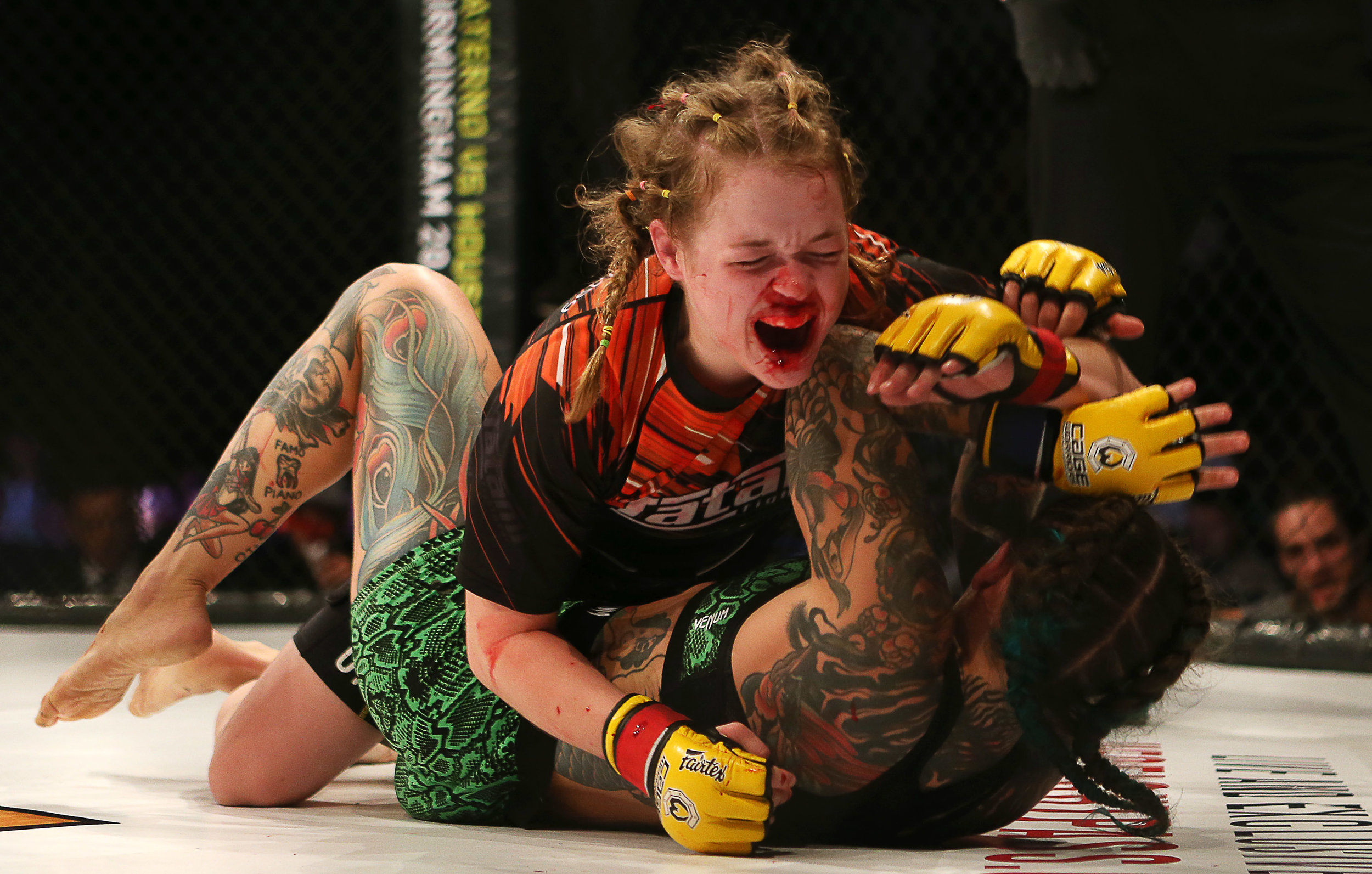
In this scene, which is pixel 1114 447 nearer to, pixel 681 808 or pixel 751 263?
pixel 751 263

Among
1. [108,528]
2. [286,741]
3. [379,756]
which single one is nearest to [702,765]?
→ [286,741]

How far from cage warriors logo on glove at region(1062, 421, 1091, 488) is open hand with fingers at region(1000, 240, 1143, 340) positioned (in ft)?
0.46

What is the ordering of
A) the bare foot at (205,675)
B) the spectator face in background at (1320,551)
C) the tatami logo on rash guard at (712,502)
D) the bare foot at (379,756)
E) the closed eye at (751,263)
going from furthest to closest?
the spectator face in background at (1320,551), the bare foot at (379,756), the bare foot at (205,675), the tatami logo on rash guard at (712,502), the closed eye at (751,263)

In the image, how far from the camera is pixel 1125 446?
0.91 m

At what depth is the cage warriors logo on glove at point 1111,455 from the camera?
91 centimetres

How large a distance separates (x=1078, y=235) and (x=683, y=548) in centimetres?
106

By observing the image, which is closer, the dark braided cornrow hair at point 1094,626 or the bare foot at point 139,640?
the dark braided cornrow hair at point 1094,626

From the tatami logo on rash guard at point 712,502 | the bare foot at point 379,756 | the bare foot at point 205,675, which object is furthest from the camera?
the bare foot at point 379,756

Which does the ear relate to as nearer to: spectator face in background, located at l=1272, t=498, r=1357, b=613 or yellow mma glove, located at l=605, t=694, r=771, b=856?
yellow mma glove, located at l=605, t=694, r=771, b=856

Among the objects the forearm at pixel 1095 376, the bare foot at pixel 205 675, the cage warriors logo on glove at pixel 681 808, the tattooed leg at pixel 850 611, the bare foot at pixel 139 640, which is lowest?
the bare foot at pixel 205 675

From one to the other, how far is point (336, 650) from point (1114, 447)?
83cm

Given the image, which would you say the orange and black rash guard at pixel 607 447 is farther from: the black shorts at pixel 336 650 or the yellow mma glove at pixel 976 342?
the black shorts at pixel 336 650

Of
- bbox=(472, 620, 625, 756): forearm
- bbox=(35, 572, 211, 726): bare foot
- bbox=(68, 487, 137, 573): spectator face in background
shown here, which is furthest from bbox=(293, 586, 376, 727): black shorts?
bbox=(68, 487, 137, 573): spectator face in background

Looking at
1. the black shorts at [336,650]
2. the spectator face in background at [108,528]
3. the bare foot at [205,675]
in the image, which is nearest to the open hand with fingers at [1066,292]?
the black shorts at [336,650]
